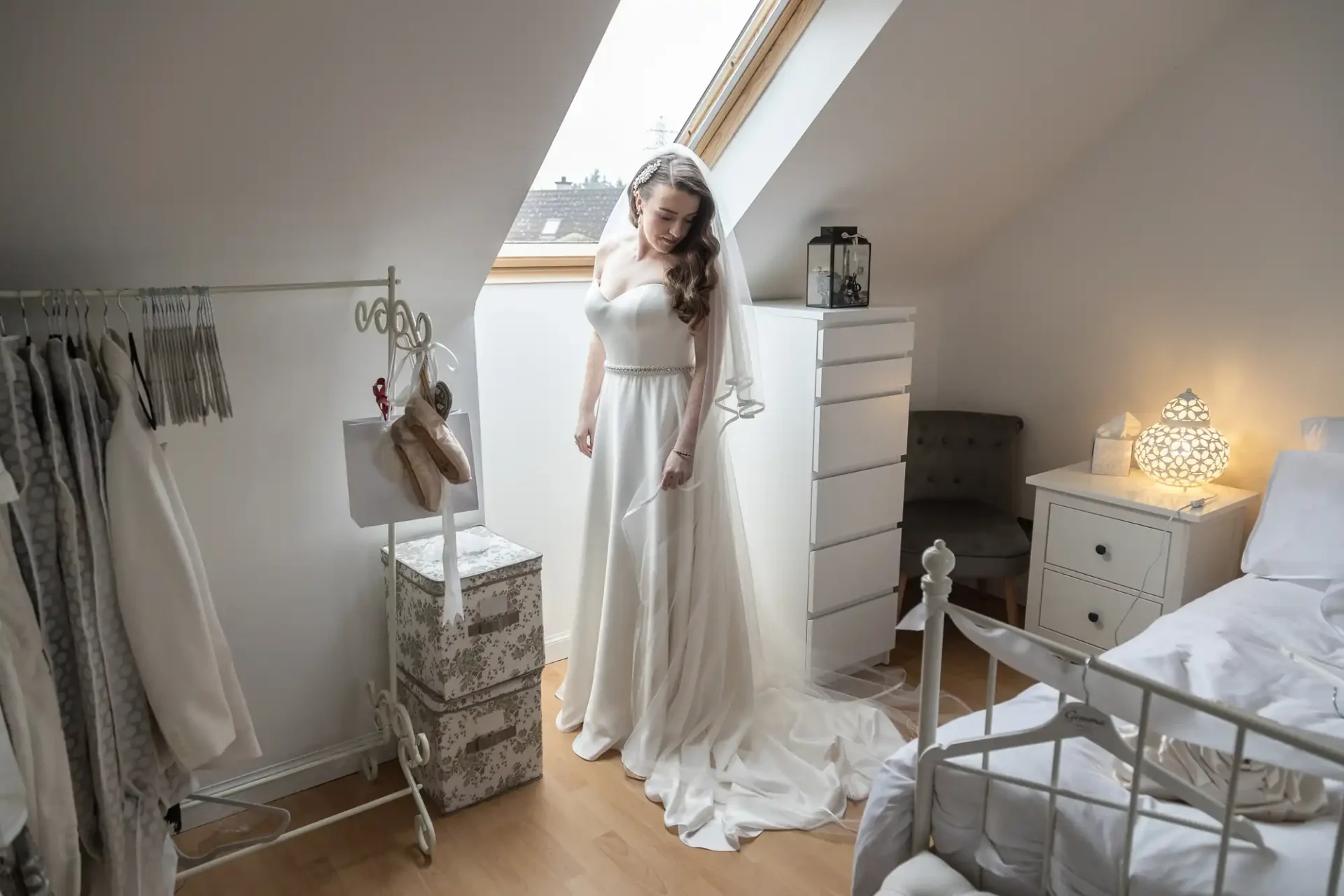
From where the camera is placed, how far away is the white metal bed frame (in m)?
1.24

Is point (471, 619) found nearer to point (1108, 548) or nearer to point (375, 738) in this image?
point (375, 738)

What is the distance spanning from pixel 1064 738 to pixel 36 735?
1.73 meters

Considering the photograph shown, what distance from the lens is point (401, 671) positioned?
265 centimetres

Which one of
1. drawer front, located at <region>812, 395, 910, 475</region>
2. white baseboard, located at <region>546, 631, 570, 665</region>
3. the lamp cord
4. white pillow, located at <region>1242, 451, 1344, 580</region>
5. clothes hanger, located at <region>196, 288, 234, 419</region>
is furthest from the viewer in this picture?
white baseboard, located at <region>546, 631, 570, 665</region>

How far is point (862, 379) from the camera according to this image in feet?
9.75

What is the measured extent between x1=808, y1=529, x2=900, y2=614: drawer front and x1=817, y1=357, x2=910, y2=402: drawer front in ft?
1.63

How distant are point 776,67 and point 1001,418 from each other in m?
1.70

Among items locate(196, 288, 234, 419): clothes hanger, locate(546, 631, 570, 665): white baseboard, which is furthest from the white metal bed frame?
locate(546, 631, 570, 665): white baseboard

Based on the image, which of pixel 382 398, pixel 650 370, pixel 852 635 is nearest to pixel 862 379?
pixel 650 370

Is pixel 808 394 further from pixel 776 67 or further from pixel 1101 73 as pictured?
pixel 1101 73

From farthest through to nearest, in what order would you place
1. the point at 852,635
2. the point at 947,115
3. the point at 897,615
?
the point at 897,615 → the point at 852,635 → the point at 947,115

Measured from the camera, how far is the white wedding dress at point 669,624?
2.57 metres

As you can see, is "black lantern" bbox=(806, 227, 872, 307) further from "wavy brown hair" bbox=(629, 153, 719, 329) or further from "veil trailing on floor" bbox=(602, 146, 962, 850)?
"wavy brown hair" bbox=(629, 153, 719, 329)

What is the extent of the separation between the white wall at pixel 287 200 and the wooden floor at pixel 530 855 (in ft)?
0.96
